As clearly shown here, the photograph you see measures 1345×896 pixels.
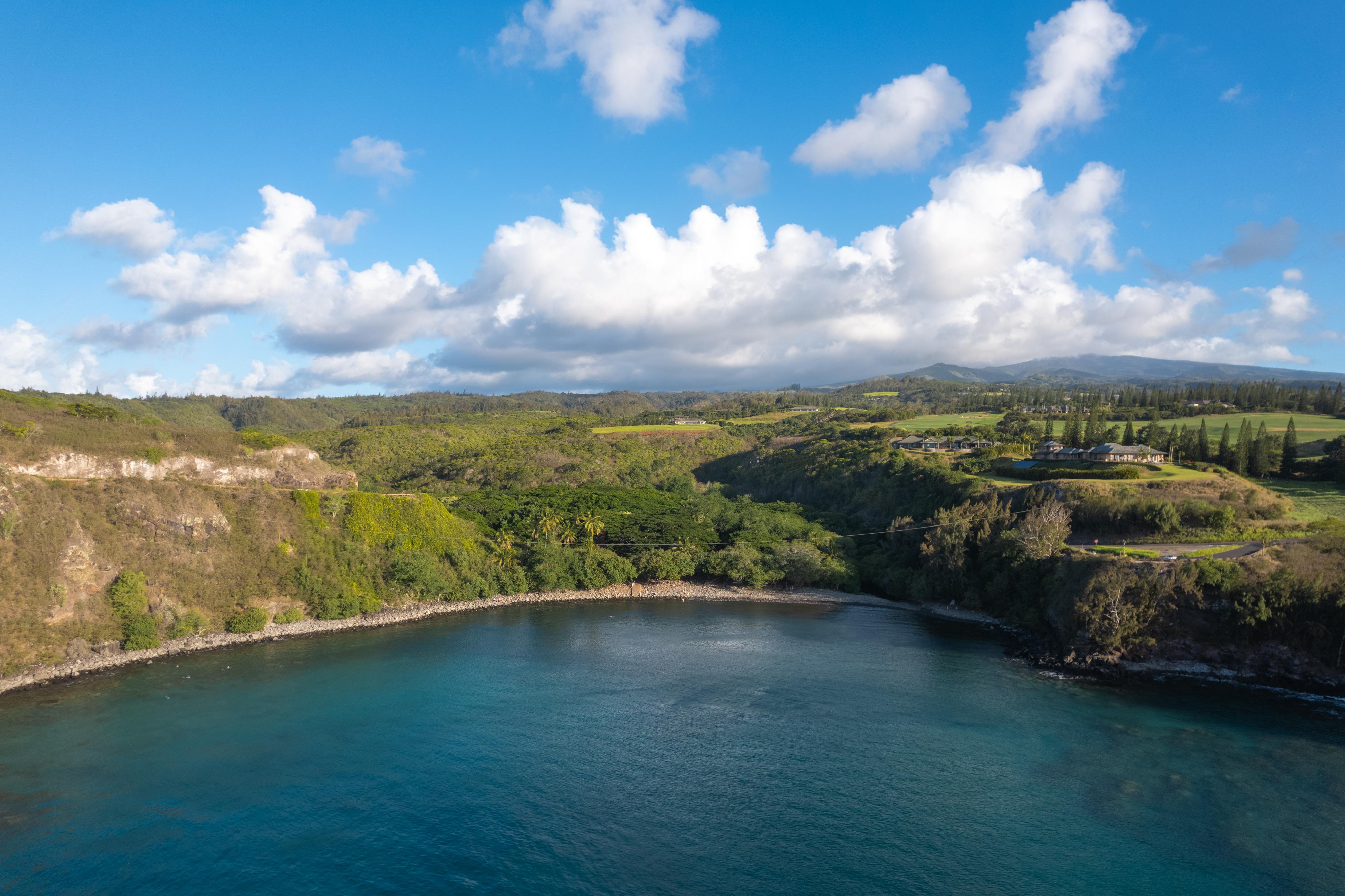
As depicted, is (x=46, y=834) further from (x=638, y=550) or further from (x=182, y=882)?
(x=638, y=550)

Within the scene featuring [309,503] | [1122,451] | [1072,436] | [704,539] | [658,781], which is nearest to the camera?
[658,781]

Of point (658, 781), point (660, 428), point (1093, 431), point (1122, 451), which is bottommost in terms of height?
point (658, 781)

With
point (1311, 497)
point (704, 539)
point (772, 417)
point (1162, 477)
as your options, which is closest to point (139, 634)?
point (704, 539)

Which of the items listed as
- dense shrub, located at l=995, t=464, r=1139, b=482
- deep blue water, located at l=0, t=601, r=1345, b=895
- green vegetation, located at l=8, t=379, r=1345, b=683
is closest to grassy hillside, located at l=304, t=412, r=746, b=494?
green vegetation, located at l=8, t=379, r=1345, b=683

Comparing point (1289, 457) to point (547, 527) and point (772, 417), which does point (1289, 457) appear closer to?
point (547, 527)

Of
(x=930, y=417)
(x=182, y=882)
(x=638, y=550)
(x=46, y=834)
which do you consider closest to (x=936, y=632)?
(x=638, y=550)

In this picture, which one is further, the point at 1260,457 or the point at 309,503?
the point at 1260,457

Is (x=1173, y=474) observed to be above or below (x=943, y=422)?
below
